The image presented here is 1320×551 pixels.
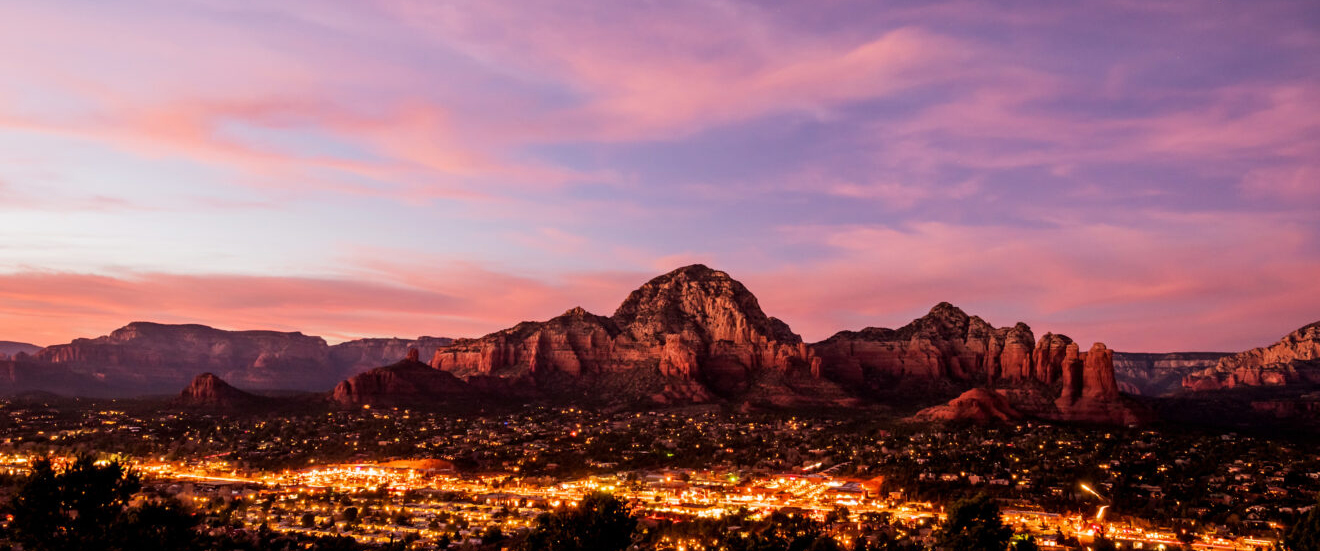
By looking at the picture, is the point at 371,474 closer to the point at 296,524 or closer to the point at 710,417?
the point at 296,524

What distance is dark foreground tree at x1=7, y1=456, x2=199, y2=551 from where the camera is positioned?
78.2 metres

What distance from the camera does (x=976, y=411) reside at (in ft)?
569

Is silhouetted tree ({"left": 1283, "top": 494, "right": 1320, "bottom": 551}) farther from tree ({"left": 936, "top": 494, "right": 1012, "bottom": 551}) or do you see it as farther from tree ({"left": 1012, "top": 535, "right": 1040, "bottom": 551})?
tree ({"left": 936, "top": 494, "right": 1012, "bottom": 551})

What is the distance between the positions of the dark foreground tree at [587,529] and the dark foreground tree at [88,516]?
106 feet

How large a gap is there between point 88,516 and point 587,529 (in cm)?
4462

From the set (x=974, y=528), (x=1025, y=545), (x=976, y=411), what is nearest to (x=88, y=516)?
(x=974, y=528)

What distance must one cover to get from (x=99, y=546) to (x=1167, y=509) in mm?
115593

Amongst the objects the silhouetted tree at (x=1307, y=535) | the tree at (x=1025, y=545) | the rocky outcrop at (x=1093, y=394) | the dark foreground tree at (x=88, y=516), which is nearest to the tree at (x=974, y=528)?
the tree at (x=1025, y=545)

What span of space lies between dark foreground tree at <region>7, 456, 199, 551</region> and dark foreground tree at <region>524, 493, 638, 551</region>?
32.2 meters

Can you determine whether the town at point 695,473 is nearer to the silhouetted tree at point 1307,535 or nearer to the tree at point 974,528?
the tree at point 974,528

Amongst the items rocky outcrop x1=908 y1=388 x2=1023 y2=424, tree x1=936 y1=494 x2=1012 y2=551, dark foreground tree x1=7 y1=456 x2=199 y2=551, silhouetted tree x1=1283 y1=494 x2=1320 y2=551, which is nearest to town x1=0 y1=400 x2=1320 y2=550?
tree x1=936 y1=494 x2=1012 y2=551

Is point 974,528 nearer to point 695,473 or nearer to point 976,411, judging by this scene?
point 695,473

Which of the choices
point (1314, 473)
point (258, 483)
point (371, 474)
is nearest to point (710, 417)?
point (371, 474)

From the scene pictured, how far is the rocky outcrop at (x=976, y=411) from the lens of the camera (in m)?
173
